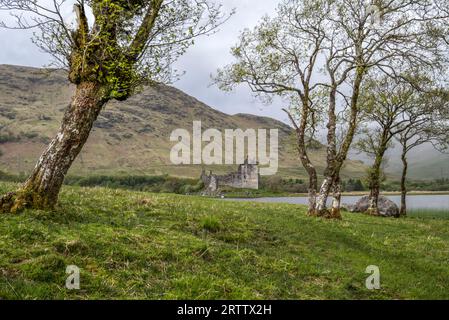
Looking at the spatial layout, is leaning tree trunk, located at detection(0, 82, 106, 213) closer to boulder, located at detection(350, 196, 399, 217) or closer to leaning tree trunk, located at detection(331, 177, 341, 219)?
leaning tree trunk, located at detection(331, 177, 341, 219)

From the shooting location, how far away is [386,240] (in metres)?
22.4

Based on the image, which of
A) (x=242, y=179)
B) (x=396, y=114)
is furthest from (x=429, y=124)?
(x=242, y=179)

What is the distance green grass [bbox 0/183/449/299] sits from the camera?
10.5m

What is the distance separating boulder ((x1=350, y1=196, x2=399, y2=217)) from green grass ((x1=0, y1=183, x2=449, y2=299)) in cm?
3195

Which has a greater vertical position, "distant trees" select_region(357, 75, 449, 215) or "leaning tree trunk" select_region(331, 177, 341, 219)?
"distant trees" select_region(357, 75, 449, 215)

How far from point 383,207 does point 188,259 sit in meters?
46.3

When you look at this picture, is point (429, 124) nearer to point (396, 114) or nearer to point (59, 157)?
point (396, 114)

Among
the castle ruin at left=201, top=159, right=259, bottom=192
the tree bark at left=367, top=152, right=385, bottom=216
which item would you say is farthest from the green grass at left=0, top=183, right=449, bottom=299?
the castle ruin at left=201, top=159, right=259, bottom=192

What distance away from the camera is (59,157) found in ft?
54.5

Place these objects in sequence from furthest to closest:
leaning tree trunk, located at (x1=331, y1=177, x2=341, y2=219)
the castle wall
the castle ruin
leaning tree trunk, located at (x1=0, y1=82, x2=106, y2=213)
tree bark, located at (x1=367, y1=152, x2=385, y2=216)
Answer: the castle wall, the castle ruin, tree bark, located at (x1=367, y1=152, x2=385, y2=216), leaning tree trunk, located at (x1=331, y1=177, x2=341, y2=219), leaning tree trunk, located at (x1=0, y1=82, x2=106, y2=213)

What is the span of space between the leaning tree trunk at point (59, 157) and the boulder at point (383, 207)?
44.0m

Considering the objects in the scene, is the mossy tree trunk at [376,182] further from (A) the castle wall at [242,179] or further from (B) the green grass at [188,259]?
(A) the castle wall at [242,179]

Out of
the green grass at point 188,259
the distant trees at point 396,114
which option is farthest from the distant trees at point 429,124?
the green grass at point 188,259
